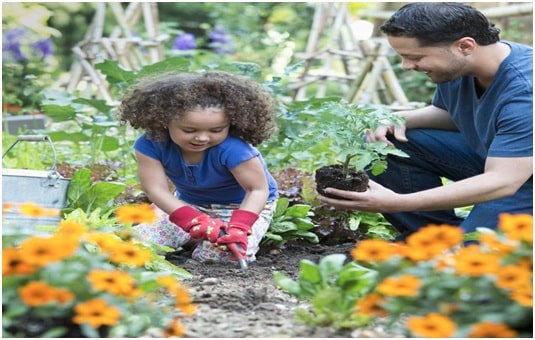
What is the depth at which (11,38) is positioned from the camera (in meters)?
7.84

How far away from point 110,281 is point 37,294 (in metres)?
0.15

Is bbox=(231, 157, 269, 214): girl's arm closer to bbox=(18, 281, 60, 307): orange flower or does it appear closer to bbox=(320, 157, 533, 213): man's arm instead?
bbox=(320, 157, 533, 213): man's arm

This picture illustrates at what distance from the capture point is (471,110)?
3.35 m

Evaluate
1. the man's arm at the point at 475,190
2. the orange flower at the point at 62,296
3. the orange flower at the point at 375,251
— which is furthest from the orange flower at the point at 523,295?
the man's arm at the point at 475,190

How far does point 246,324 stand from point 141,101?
1390 mm

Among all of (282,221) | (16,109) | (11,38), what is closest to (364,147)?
(282,221)

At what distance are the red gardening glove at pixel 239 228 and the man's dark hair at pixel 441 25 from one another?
0.86 meters

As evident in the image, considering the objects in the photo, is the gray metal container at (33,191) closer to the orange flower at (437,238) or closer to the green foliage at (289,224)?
the green foliage at (289,224)

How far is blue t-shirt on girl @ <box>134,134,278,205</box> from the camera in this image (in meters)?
3.25

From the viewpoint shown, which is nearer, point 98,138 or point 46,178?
point 46,178

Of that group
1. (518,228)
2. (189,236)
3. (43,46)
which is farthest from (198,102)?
(43,46)

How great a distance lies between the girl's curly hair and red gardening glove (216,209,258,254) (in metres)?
0.35

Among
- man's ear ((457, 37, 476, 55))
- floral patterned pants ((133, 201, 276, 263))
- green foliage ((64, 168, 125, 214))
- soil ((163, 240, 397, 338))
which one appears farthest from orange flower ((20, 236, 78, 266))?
man's ear ((457, 37, 476, 55))

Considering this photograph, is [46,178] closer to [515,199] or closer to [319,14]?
[515,199]
